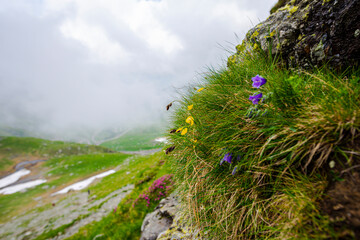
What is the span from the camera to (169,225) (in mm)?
4270

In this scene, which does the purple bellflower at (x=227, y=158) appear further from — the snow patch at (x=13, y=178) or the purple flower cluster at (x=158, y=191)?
the snow patch at (x=13, y=178)

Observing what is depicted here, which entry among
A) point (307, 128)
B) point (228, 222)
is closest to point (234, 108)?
point (307, 128)

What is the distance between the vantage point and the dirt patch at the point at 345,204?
110 centimetres

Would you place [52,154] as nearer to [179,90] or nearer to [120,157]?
[120,157]

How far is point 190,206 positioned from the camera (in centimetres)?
260

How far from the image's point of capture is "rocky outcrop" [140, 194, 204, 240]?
3.09 m

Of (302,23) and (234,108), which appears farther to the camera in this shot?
(302,23)

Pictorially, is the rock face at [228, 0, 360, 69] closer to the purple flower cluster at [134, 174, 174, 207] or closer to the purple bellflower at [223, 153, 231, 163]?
the purple bellflower at [223, 153, 231, 163]

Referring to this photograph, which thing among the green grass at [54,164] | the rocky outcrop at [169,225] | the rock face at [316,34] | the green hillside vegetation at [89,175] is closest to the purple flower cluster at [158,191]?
the green hillside vegetation at [89,175]

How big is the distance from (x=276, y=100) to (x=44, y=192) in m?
57.4

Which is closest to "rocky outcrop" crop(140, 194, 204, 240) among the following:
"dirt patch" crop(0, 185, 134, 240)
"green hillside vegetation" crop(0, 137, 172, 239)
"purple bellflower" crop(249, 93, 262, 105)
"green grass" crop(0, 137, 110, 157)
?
"green hillside vegetation" crop(0, 137, 172, 239)

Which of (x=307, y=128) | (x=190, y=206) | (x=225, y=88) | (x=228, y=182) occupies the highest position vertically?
(x=225, y=88)

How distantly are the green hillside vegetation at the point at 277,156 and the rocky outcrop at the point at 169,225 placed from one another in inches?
34.9

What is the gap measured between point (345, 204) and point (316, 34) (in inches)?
125
